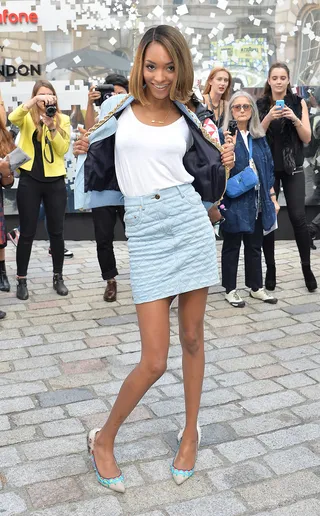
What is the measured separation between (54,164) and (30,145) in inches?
11.1

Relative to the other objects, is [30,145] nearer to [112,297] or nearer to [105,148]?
[112,297]

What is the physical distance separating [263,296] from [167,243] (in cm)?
344

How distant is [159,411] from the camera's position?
159 inches

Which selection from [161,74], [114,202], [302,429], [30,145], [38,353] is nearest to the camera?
[161,74]

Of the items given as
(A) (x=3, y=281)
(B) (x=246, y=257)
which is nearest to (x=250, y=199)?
(B) (x=246, y=257)

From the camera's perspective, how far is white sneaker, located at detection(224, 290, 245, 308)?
6285 millimetres

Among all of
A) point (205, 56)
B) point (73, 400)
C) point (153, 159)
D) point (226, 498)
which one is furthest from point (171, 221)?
point (205, 56)

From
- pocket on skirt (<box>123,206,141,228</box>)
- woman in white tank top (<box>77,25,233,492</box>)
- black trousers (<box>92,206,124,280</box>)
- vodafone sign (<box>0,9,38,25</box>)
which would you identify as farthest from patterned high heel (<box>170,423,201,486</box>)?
vodafone sign (<box>0,9,38,25</box>)

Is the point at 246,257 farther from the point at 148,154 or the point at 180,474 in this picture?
the point at 148,154

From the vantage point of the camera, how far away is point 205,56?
30.0 feet

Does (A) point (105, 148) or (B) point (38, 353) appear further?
(B) point (38, 353)

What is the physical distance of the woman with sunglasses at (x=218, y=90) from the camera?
7.19m

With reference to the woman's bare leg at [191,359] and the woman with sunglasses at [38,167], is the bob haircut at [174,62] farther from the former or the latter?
the woman with sunglasses at [38,167]

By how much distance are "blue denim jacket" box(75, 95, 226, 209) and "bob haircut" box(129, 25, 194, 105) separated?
68 mm
